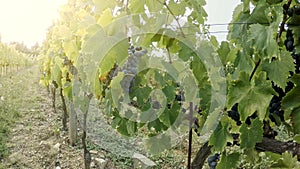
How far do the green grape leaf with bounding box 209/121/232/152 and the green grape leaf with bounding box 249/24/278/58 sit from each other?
11.7 inches

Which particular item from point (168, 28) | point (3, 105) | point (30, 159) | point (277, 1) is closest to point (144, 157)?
point (30, 159)

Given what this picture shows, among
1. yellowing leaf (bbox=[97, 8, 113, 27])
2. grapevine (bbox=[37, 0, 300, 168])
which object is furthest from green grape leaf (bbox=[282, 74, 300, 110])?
yellowing leaf (bbox=[97, 8, 113, 27])

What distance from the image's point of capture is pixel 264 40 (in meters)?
0.78

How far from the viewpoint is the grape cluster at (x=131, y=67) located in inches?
47.4

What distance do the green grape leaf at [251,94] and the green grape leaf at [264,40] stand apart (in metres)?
0.10

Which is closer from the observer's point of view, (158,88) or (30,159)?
(158,88)

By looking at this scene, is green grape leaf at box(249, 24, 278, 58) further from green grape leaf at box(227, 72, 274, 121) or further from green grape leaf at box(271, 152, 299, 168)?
green grape leaf at box(271, 152, 299, 168)

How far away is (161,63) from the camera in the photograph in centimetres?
118

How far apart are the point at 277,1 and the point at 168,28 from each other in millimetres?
355

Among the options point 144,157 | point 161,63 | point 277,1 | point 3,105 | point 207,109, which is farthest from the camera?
point 3,105

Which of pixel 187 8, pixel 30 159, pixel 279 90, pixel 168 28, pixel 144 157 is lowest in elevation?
pixel 30 159

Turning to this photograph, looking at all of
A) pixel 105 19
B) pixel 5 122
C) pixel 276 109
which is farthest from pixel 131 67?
pixel 5 122

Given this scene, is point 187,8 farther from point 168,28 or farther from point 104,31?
point 104,31

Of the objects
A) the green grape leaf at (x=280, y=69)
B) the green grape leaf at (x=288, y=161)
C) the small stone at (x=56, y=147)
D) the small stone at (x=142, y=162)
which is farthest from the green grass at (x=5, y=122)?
the green grape leaf at (x=280, y=69)
